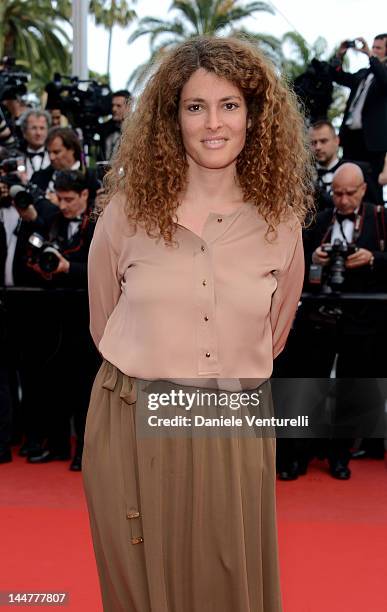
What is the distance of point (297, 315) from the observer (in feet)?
15.5

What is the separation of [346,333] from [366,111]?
1.77 m

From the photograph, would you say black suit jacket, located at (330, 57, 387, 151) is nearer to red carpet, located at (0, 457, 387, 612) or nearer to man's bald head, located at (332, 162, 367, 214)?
man's bald head, located at (332, 162, 367, 214)

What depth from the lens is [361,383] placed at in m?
5.00

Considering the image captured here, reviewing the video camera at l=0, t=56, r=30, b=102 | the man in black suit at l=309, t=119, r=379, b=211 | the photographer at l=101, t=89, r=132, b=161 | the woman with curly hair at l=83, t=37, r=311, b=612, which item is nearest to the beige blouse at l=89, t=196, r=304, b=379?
the woman with curly hair at l=83, t=37, r=311, b=612

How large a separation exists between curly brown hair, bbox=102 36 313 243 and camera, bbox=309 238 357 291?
2.28 m

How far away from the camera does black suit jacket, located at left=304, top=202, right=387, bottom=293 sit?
4.71m

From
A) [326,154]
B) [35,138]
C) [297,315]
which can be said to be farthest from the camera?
[35,138]

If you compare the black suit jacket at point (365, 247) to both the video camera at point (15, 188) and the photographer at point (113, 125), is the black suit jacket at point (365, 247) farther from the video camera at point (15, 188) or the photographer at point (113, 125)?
the photographer at point (113, 125)

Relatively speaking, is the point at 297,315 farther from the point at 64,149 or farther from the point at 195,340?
the point at 195,340

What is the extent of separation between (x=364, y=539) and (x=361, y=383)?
1.34 metres

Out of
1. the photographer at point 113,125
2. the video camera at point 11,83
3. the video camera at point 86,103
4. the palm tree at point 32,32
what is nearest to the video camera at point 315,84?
the photographer at point 113,125

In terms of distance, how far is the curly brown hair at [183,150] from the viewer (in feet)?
6.82

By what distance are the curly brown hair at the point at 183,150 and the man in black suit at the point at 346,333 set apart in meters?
2.48

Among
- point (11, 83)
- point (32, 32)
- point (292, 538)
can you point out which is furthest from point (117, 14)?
point (292, 538)
